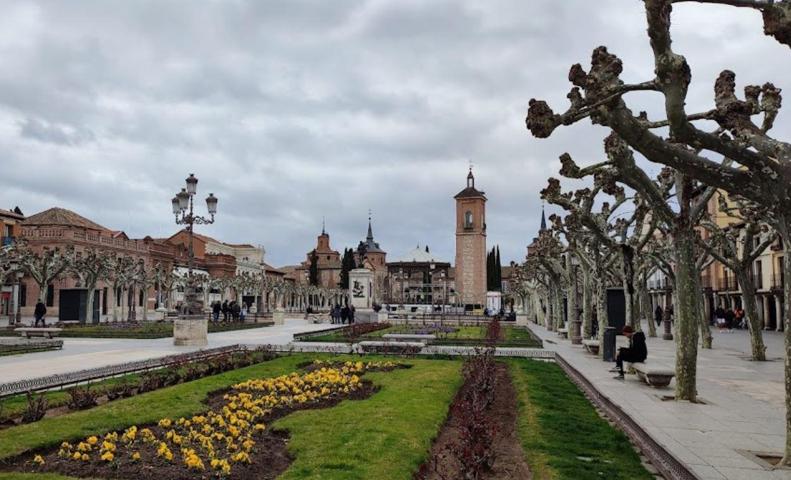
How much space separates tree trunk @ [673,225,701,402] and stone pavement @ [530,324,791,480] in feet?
1.34

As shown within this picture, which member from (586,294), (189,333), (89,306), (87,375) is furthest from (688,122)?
(89,306)

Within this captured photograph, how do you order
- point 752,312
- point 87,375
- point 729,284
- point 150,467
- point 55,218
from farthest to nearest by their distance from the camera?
point 55,218
point 729,284
point 752,312
point 87,375
point 150,467

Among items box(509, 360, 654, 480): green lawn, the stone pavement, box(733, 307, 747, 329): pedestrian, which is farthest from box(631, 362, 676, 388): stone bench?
box(733, 307, 747, 329): pedestrian

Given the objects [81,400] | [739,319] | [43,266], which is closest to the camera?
[81,400]

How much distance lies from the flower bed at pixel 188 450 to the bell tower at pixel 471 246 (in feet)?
281

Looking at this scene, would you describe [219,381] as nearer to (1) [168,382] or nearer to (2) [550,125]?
(1) [168,382]

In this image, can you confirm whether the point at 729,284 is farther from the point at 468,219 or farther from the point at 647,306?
the point at 468,219

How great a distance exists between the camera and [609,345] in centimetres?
1745

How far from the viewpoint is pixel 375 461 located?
6.75 metres

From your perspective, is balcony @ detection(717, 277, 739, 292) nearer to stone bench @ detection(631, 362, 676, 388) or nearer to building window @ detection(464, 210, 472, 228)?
stone bench @ detection(631, 362, 676, 388)

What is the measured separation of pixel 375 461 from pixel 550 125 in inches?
167

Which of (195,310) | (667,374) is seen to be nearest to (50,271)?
(195,310)

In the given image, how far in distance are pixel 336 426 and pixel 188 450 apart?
2.23m

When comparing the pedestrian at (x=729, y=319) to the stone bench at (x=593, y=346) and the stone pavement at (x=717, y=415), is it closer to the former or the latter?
the stone bench at (x=593, y=346)
